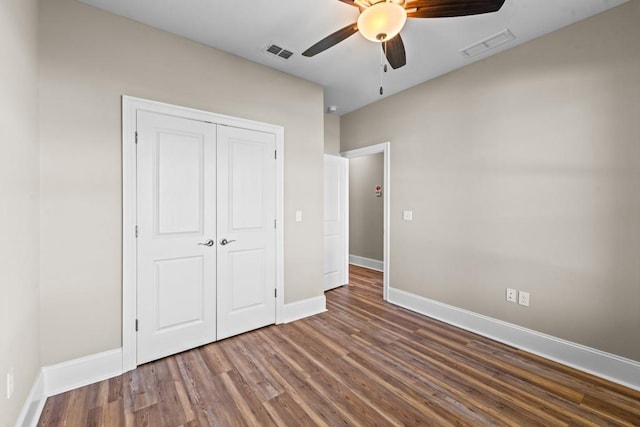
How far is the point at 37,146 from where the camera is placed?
1.88m

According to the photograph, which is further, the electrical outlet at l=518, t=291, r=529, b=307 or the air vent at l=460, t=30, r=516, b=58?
the electrical outlet at l=518, t=291, r=529, b=307

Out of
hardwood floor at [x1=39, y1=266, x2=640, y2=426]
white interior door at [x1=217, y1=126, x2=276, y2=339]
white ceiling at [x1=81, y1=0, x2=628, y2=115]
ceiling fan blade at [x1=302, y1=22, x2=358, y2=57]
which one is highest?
white ceiling at [x1=81, y1=0, x2=628, y2=115]

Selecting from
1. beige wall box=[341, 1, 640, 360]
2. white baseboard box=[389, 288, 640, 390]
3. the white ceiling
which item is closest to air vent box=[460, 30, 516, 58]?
the white ceiling

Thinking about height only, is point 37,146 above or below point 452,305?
above

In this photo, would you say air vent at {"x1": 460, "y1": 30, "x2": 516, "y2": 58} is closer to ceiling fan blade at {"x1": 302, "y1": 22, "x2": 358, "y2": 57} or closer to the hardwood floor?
ceiling fan blade at {"x1": 302, "y1": 22, "x2": 358, "y2": 57}

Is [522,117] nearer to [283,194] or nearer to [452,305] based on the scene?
[452,305]

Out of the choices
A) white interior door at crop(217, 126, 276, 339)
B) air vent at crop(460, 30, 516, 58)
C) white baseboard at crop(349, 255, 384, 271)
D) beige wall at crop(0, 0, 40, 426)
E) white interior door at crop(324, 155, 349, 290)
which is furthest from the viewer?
white baseboard at crop(349, 255, 384, 271)

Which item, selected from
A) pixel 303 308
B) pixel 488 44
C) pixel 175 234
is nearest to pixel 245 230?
pixel 175 234

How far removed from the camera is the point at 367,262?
595cm

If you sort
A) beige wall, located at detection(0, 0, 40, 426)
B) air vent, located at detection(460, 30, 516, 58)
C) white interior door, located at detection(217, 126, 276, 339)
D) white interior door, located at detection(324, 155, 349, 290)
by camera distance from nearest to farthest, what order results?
1. beige wall, located at detection(0, 0, 40, 426)
2. air vent, located at detection(460, 30, 516, 58)
3. white interior door, located at detection(217, 126, 276, 339)
4. white interior door, located at detection(324, 155, 349, 290)

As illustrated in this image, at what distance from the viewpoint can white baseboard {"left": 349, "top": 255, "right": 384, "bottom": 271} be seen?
18.7ft

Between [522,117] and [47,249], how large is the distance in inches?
161

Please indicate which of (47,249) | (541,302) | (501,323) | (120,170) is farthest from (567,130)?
(47,249)

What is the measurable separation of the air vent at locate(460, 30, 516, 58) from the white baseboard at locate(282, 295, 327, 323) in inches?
124
